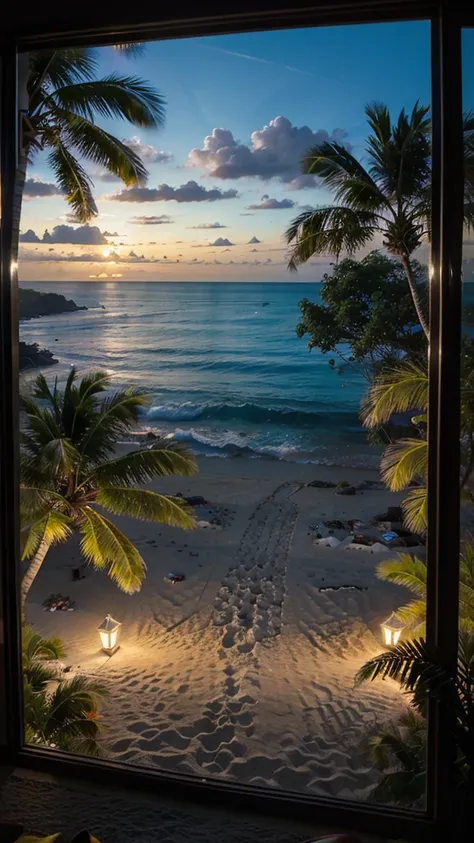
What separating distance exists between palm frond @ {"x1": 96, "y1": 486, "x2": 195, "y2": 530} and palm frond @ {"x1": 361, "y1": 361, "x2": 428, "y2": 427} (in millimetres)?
1693

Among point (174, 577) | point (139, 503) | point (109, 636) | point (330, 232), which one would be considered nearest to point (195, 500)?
point (139, 503)

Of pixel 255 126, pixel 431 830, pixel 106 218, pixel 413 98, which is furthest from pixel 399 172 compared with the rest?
pixel 431 830

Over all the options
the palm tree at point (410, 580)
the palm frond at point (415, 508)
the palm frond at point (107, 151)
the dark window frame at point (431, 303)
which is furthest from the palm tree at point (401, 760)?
the palm frond at point (107, 151)

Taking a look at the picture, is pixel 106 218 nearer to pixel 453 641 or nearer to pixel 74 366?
pixel 74 366

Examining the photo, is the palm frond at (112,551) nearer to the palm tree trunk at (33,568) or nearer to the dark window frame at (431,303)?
the palm tree trunk at (33,568)

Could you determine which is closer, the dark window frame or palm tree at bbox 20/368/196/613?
the dark window frame

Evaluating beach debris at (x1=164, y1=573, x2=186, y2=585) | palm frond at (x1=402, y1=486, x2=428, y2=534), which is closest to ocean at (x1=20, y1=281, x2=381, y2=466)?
palm frond at (x1=402, y1=486, x2=428, y2=534)

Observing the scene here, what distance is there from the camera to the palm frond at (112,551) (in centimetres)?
469

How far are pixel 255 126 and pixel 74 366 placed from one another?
2.24 metres

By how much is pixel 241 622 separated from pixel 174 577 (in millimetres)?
703

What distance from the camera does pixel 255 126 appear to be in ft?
14.0

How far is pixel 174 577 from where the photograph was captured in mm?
5027

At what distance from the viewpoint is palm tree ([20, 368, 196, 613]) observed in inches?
177

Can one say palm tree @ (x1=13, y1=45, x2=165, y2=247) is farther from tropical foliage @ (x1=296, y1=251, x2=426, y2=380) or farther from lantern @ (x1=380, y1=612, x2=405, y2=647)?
lantern @ (x1=380, y1=612, x2=405, y2=647)
